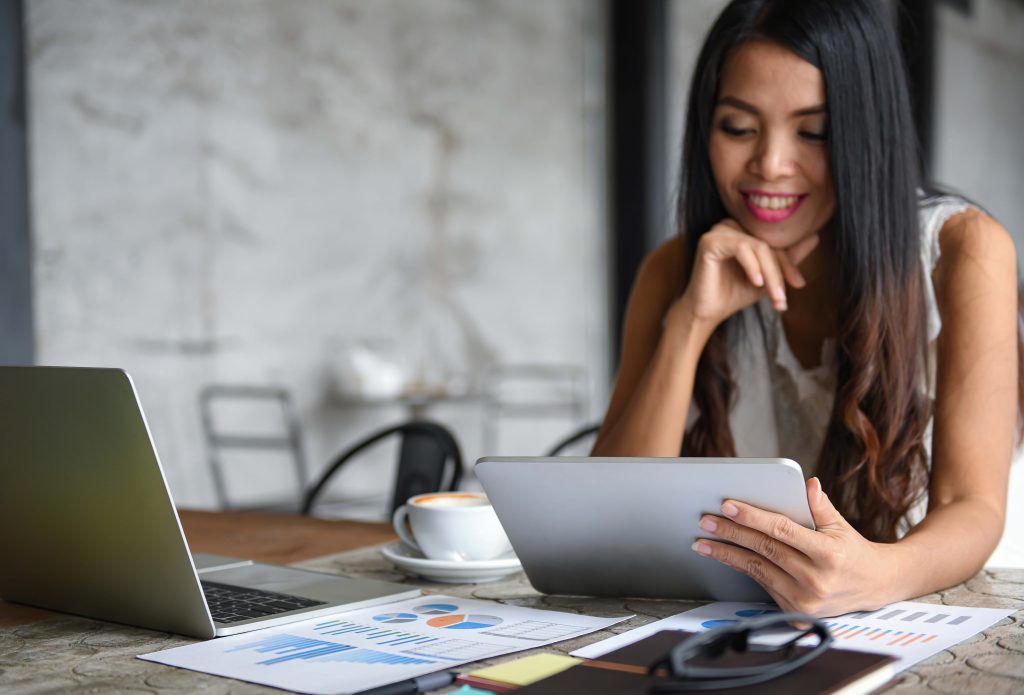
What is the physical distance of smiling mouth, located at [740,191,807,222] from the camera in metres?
1.44

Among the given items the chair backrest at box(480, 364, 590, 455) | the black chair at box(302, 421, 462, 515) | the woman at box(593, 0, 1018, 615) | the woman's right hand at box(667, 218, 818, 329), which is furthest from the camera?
the chair backrest at box(480, 364, 590, 455)

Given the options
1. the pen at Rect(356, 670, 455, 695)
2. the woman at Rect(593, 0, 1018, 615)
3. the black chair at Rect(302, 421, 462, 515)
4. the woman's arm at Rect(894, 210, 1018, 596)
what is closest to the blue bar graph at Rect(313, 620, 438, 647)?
the pen at Rect(356, 670, 455, 695)

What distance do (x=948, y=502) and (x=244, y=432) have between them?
313cm

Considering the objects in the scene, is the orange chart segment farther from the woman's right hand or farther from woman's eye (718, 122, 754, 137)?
woman's eye (718, 122, 754, 137)

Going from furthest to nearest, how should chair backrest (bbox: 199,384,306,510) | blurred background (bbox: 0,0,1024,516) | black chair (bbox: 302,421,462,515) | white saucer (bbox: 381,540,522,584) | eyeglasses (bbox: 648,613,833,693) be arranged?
1. chair backrest (bbox: 199,384,306,510)
2. blurred background (bbox: 0,0,1024,516)
3. black chair (bbox: 302,421,462,515)
4. white saucer (bbox: 381,540,522,584)
5. eyeglasses (bbox: 648,613,833,693)

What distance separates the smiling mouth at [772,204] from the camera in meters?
1.44

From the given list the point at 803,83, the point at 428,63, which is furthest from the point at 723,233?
the point at 428,63

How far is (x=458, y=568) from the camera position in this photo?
3.42 feet

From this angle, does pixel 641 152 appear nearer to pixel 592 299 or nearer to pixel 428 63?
pixel 592 299

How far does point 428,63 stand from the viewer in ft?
15.4

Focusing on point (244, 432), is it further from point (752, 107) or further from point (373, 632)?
point (373, 632)

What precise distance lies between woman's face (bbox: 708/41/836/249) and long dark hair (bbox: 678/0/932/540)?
0.07 feet

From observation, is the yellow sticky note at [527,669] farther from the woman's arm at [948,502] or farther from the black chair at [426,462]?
the black chair at [426,462]

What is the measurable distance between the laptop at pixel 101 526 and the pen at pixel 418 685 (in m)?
0.18
